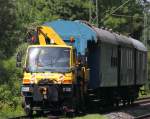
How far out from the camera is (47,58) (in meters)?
24.0

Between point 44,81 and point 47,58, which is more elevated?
point 47,58

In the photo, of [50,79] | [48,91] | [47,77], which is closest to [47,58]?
[47,77]

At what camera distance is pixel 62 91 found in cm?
2338

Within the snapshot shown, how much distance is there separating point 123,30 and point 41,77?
51.2 meters

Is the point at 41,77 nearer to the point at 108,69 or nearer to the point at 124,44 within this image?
the point at 108,69

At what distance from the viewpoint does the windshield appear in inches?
934

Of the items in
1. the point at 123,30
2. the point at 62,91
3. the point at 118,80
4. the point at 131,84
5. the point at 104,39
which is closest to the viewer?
the point at 62,91

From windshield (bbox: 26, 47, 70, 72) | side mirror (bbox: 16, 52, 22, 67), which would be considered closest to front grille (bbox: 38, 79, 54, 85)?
windshield (bbox: 26, 47, 70, 72)

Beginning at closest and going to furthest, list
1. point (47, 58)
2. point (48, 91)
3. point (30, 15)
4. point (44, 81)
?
point (48, 91), point (44, 81), point (47, 58), point (30, 15)

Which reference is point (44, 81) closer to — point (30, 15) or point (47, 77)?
point (47, 77)

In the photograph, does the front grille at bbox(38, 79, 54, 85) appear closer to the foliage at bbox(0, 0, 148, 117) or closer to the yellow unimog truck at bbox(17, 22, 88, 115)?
the yellow unimog truck at bbox(17, 22, 88, 115)

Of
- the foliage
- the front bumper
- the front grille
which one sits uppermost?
the foliage

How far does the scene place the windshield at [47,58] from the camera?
23.7 metres

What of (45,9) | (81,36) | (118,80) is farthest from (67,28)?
(45,9)
